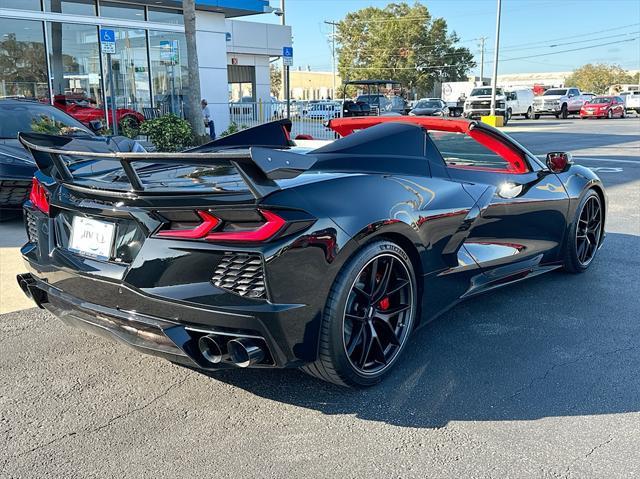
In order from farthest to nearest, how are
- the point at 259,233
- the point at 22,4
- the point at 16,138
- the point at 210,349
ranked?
the point at 22,4
the point at 16,138
the point at 210,349
the point at 259,233

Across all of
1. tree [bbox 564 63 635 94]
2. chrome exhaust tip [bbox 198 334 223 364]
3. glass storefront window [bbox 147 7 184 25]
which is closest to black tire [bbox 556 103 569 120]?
glass storefront window [bbox 147 7 184 25]

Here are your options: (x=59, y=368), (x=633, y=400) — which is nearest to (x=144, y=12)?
(x=59, y=368)

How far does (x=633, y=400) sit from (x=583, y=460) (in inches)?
27.6

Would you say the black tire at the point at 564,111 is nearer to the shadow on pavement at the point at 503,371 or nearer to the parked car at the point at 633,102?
the parked car at the point at 633,102

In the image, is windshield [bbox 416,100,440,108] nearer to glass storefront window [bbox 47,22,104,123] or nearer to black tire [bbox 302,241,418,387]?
glass storefront window [bbox 47,22,104,123]

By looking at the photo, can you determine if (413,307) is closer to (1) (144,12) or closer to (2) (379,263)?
(2) (379,263)

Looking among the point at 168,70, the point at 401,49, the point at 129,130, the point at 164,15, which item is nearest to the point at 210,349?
the point at 129,130

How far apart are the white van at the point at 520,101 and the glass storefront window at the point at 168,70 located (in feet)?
88.6

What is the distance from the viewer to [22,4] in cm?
1493

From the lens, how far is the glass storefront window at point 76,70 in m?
15.8

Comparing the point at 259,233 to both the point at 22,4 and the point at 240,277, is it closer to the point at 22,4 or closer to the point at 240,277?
the point at 240,277

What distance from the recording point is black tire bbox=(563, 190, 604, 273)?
4.98 meters

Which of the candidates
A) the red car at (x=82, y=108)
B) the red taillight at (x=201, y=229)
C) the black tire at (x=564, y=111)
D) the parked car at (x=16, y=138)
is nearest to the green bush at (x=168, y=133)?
the red car at (x=82, y=108)

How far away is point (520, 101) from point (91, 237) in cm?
4151
